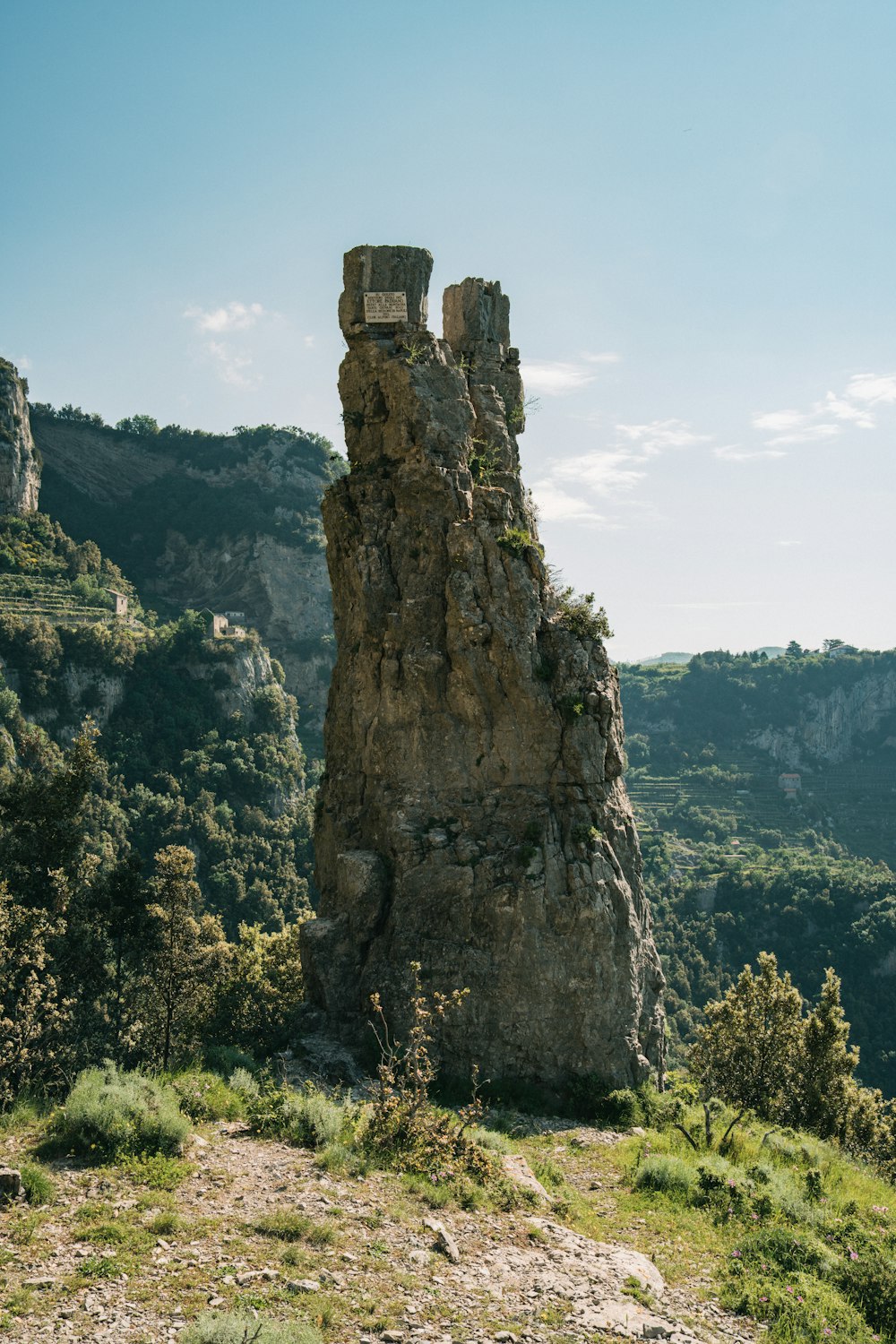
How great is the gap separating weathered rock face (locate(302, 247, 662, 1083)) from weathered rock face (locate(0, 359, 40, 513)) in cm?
9997

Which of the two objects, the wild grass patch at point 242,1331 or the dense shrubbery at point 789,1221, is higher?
the wild grass patch at point 242,1331

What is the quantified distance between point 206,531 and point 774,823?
354 feet

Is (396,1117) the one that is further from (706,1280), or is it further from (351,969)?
(351,969)

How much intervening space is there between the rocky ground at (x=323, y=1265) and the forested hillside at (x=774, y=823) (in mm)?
43993

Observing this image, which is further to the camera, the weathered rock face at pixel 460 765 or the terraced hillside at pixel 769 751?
the terraced hillside at pixel 769 751

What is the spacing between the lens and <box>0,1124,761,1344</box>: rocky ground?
25.5 feet

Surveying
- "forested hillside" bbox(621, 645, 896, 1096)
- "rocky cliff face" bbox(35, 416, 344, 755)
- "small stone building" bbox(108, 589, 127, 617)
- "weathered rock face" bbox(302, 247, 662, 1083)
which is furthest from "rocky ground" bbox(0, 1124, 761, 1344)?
"rocky cliff face" bbox(35, 416, 344, 755)

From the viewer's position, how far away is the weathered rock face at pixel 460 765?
17.2 metres

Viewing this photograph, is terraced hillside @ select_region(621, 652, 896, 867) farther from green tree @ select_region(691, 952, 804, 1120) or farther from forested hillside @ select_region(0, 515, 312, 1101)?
green tree @ select_region(691, 952, 804, 1120)

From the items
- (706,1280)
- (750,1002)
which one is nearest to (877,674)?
(750,1002)

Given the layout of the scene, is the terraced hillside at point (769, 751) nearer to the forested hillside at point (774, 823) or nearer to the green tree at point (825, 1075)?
the forested hillside at point (774, 823)

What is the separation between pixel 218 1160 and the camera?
11.0 meters

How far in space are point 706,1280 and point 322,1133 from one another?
5.21 m

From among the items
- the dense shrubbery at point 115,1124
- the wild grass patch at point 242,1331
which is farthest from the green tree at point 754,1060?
the wild grass patch at point 242,1331
